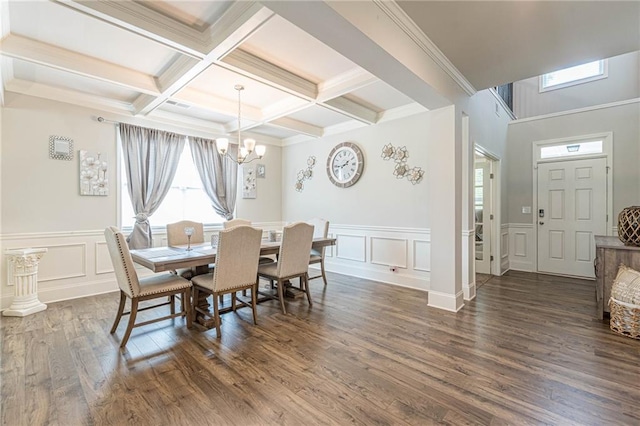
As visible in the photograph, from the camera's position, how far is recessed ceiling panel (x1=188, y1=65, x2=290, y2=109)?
3.22 metres

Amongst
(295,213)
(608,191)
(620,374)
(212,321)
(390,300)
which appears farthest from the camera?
(295,213)

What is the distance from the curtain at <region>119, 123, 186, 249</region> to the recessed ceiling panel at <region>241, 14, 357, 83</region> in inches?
101

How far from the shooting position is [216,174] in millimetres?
5207

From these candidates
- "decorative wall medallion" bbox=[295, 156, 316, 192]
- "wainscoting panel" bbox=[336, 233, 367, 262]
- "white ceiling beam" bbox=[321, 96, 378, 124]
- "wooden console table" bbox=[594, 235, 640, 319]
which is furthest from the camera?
"decorative wall medallion" bbox=[295, 156, 316, 192]

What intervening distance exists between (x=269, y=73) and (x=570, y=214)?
5.24 metres

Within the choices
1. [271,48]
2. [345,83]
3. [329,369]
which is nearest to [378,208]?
[345,83]

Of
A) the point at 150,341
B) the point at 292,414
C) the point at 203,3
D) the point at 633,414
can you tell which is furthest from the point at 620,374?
the point at 203,3

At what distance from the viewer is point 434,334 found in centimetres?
269

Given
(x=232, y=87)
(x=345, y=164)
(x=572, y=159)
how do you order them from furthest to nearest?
(x=345, y=164), (x=572, y=159), (x=232, y=87)

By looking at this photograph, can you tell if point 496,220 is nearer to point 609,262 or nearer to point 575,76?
point 609,262

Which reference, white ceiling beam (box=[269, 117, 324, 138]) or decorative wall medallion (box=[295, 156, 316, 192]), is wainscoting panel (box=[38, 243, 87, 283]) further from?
decorative wall medallion (box=[295, 156, 316, 192])

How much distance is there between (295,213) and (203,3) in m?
4.19

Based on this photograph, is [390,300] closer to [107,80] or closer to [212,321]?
[212,321]

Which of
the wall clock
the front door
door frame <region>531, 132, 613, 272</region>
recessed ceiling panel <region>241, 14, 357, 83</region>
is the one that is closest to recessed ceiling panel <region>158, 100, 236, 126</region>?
recessed ceiling panel <region>241, 14, 357, 83</region>
